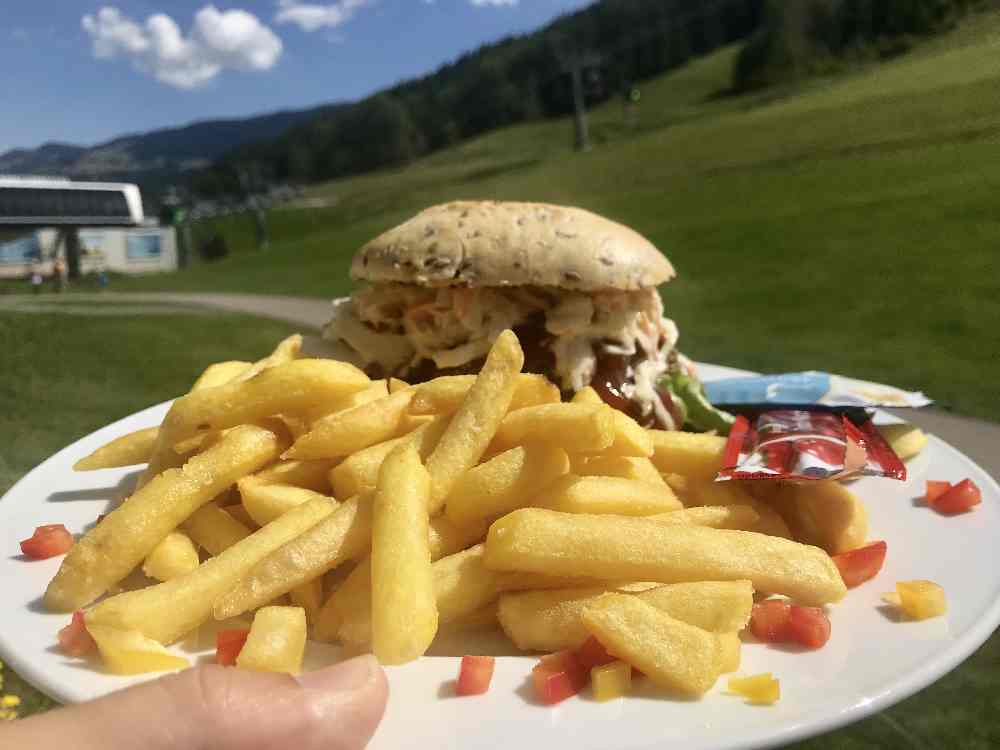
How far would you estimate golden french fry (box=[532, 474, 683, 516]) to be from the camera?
1.99 metres

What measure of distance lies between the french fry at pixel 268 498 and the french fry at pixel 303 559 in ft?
0.68

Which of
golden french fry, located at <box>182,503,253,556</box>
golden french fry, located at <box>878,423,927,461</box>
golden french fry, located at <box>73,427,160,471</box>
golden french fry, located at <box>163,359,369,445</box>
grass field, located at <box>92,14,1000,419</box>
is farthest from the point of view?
grass field, located at <box>92,14,1000,419</box>

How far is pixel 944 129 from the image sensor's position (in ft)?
12.2

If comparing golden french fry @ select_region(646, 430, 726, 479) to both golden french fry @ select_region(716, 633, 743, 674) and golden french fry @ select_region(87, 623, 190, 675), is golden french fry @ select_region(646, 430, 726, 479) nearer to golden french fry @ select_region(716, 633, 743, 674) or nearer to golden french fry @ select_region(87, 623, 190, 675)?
golden french fry @ select_region(716, 633, 743, 674)

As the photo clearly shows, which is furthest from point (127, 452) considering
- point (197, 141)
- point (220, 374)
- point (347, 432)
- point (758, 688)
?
point (197, 141)

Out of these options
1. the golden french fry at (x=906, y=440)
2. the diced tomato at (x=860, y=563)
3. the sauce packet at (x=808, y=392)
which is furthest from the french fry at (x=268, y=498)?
the golden french fry at (x=906, y=440)

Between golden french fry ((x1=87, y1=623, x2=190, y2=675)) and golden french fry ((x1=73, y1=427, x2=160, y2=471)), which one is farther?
golden french fry ((x1=73, y1=427, x2=160, y2=471))

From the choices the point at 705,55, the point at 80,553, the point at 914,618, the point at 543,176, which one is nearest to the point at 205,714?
the point at 80,553

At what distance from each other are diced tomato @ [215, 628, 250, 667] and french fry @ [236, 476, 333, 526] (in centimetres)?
39

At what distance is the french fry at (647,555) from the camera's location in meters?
1.77

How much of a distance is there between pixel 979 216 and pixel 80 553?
138 inches

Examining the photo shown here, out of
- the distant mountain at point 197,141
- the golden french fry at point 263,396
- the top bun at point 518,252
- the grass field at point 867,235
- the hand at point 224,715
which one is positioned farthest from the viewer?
the distant mountain at point 197,141

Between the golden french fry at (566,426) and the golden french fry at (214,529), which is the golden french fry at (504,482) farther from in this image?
the golden french fry at (214,529)

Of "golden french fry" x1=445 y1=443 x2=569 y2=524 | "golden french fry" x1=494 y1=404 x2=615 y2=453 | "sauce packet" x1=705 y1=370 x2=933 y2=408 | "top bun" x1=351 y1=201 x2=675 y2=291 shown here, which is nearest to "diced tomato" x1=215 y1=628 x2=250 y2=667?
"golden french fry" x1=445 y1=443 x2=569 y2=524
